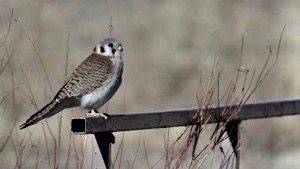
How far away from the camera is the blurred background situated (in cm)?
1045

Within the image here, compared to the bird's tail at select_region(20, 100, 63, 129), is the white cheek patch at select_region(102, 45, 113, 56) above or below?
above

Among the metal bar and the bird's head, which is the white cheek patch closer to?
the bird's head

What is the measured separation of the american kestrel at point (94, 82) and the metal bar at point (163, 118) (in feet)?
3.71

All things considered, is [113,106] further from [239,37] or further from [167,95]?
[239,37]

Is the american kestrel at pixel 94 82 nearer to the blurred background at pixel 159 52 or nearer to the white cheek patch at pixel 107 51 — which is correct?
the white cheek patch at pixel 107 51

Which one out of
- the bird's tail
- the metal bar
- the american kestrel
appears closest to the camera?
the metal bar

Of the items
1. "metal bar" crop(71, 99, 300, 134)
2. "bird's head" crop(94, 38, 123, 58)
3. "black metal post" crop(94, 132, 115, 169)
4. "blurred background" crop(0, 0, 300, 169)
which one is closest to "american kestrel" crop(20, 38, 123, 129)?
"bird's head" crop(94, 38, 123, 58)

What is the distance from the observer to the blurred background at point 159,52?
10.5 meters

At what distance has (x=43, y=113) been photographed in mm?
7062

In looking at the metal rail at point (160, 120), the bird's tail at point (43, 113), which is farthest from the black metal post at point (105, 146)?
the bird's tail at point (43, 113)

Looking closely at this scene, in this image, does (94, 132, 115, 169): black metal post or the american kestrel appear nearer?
(94, 132, 115, 169): black metal post

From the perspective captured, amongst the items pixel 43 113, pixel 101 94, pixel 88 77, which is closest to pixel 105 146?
Answer: pixel 43 113

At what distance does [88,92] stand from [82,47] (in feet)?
10.4

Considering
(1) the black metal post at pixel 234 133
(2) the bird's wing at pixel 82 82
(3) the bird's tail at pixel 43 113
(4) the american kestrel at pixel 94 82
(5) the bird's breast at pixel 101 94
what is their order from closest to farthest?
(1) the black metal post at pixel 234 133 → (3) the bird's tail at pixel 43 113 → (2) the bird's wing at pixel 82 82 → (4) the american kestrel at pixel 94 82 → (5) the bird's breast at pixel 101 94
